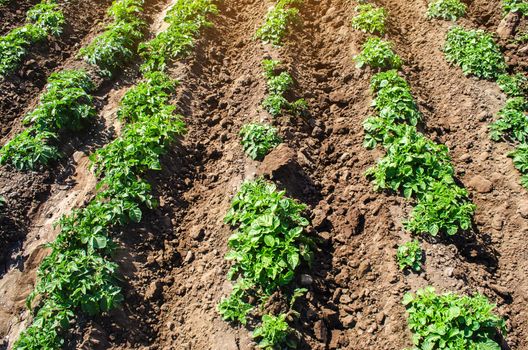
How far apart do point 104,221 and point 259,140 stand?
7.28 feet

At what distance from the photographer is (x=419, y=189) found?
222 inches

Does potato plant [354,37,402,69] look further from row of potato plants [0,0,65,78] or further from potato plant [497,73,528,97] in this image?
row of potato plants [0,0,65,78]

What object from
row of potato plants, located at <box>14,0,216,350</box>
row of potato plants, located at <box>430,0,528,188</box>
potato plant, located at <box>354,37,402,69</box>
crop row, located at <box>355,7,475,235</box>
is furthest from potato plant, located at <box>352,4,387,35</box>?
row of potato plants, located at <box>14,0,216,350</box>

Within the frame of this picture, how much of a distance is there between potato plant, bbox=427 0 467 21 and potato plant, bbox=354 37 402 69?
4.69 feet

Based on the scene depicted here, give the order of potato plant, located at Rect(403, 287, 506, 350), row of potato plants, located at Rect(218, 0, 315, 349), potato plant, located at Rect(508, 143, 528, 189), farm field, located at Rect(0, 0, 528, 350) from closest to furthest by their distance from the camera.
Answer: potato plant, located at Rect(403, 287, 506, 350) < row of potato plants, located at Rect(218, 0, 315, 349) < farm field, located at Rect(0, 0, 528, 350) < potato plant, located at Rect(508, 143, 528, 189)

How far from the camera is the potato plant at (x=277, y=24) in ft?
26.8

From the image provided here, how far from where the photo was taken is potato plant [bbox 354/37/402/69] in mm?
7273

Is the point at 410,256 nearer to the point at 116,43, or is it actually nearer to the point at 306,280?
the point at 306,280

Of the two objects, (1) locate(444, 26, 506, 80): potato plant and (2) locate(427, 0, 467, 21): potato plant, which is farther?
(2) locate(427, 0, 467, 21): potato plant

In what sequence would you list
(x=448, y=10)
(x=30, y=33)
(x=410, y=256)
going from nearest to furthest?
(x=410, y=256) < (x=448, y=10) < (x=30, y=33)

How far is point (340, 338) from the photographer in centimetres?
488

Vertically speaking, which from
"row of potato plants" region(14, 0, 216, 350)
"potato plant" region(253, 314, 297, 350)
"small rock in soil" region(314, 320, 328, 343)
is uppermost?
"row of potato plants" region(14, 0, 216, 350)

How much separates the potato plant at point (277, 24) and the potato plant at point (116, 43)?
7.51ft

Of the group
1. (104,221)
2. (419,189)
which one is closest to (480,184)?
(419,189)
